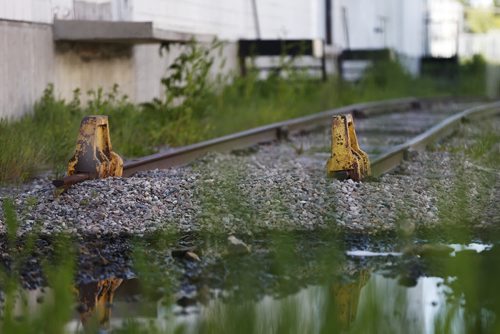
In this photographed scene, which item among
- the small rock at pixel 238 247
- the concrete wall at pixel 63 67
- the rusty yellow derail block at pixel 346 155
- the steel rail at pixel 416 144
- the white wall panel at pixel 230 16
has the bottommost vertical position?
the steel rail at pixel 416 144

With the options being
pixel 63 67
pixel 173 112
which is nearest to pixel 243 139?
pixel 173 112

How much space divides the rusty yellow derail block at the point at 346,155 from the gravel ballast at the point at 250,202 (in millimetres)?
114

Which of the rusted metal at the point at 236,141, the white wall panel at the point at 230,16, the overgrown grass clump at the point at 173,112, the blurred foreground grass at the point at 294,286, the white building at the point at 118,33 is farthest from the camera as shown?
the white wall panel at the point at 230,16

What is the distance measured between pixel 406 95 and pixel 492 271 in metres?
18.5

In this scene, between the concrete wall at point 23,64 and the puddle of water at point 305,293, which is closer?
the puddle of water at point 305,293

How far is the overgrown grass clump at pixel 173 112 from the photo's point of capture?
8.40m

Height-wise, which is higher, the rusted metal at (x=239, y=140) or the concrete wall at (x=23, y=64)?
the concrete wall at (x=23, y=64)

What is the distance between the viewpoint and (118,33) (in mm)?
11289

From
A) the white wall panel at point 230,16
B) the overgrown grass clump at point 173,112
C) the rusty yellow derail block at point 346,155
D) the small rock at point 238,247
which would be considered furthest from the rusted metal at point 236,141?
the small rock at point 238,247

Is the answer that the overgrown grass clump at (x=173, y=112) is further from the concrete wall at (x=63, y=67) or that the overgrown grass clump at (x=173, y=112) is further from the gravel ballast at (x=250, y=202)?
the gravel ballast at (x=250, y=202)

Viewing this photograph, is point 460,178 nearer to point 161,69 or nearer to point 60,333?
point 60,333

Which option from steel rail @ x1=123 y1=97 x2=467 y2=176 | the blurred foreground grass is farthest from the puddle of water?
steel rail @ x1=123 y1=97 x2=467 y2=176

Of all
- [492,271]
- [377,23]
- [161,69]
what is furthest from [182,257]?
[377,23]

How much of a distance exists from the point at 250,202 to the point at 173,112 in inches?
218
